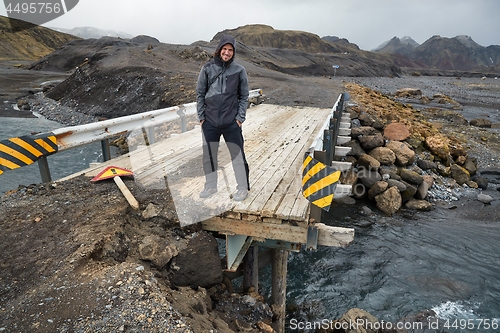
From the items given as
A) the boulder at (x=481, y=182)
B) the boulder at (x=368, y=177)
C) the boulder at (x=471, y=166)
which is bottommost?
the boulder at (x=481, y=182)

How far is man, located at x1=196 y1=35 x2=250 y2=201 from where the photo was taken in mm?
4047

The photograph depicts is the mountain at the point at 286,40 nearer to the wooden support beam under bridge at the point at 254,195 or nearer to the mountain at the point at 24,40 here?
the mountain at the point at 24,40

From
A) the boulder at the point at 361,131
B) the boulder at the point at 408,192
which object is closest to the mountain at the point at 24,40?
the boulder at the point at 361,131

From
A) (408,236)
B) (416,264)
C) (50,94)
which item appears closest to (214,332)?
(416,264)

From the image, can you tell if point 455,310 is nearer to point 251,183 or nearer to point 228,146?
point 251,183

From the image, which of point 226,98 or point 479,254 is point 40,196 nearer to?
point 226,98

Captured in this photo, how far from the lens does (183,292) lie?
360 centimetres

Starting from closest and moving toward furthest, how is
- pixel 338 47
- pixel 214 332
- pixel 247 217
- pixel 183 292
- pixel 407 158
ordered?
pixel 214 332
pixel 183 292
pixel 247 217
pixel 407 158
pixel 338 47

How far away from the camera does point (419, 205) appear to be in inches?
395

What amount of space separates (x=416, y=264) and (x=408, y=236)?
1.29 metres

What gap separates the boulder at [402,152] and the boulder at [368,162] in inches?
46.2

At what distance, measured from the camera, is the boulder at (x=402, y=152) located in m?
11.4

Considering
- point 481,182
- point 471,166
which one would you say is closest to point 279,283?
point 481,182

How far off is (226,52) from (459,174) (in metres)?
11.6
